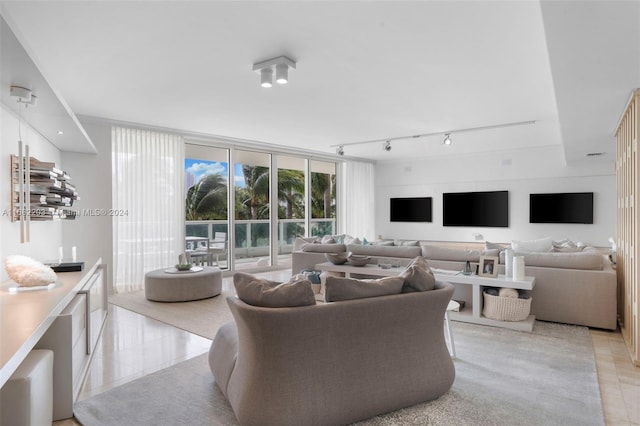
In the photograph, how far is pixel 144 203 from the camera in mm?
5996

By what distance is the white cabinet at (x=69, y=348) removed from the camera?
7.51ft

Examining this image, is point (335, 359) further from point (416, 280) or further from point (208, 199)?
point (208, 199)

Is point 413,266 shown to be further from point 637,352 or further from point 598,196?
point 598,196

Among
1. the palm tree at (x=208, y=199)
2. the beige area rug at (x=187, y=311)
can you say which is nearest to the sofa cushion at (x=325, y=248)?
the beige area rug at (x=187, y=311)

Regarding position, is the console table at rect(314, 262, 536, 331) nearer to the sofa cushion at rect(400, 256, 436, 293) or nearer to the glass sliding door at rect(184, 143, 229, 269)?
the sofa cushion at rect(400, 256, 436, 293)

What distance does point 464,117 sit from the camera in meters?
5.41

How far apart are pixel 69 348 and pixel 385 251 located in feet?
12.6

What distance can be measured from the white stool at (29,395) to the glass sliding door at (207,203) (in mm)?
4704

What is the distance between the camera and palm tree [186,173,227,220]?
6949mm

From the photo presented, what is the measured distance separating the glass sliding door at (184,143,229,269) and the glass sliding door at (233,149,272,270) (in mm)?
245

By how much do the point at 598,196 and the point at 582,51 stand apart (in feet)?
21.1

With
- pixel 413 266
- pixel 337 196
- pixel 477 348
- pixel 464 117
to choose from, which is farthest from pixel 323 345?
pixel 337 196

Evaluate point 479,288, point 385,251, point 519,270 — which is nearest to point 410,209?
point 385,251

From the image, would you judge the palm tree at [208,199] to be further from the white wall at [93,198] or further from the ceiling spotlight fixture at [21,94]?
the ceiling spotlight fixture at [21,94]
